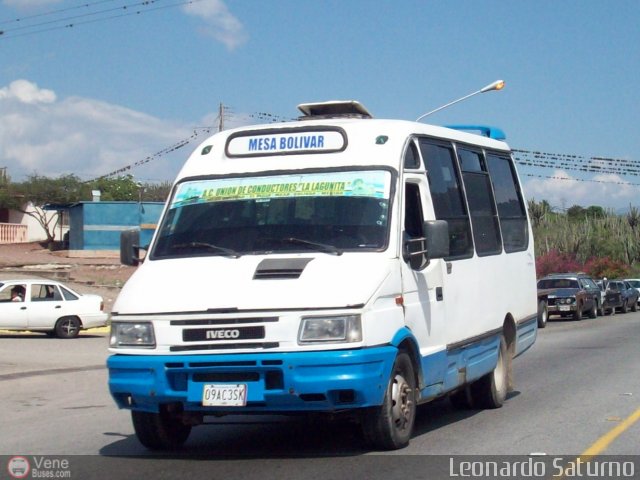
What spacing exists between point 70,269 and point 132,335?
1572 inches

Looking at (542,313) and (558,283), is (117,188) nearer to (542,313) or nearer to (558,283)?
(558,283)

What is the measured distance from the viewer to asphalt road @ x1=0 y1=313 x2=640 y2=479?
25.0 feet

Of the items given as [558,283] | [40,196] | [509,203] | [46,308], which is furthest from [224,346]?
[40,196]

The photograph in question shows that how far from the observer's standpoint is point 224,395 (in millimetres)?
7348

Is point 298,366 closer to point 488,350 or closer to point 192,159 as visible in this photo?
point 192,159

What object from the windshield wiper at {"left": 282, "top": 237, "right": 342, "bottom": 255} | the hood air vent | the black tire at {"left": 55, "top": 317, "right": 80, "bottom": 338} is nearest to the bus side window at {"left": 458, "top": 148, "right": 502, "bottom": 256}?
the windshield wiper at {"left": 282, "top": 237, "right": 342, "bottom": 255}

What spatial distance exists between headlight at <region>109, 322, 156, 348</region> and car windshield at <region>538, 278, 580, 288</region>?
2934cm

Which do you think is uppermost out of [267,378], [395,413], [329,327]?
[329,327]

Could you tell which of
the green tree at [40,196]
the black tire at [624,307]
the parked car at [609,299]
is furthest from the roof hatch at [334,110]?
the green tree at [40,196]

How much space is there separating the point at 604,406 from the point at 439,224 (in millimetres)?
3992

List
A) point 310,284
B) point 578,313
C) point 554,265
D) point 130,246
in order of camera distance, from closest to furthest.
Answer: point 310,284 → point 130,246 → point 578,313 → point 554,265

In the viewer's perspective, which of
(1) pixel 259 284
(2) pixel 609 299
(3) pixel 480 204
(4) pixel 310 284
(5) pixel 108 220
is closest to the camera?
(4) pixel 310 284

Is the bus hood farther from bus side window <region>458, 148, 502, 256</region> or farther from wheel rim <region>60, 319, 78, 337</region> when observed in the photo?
wheel rim <region>60, 319, 78, 337</region>

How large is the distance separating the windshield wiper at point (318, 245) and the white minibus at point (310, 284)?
0.01m
